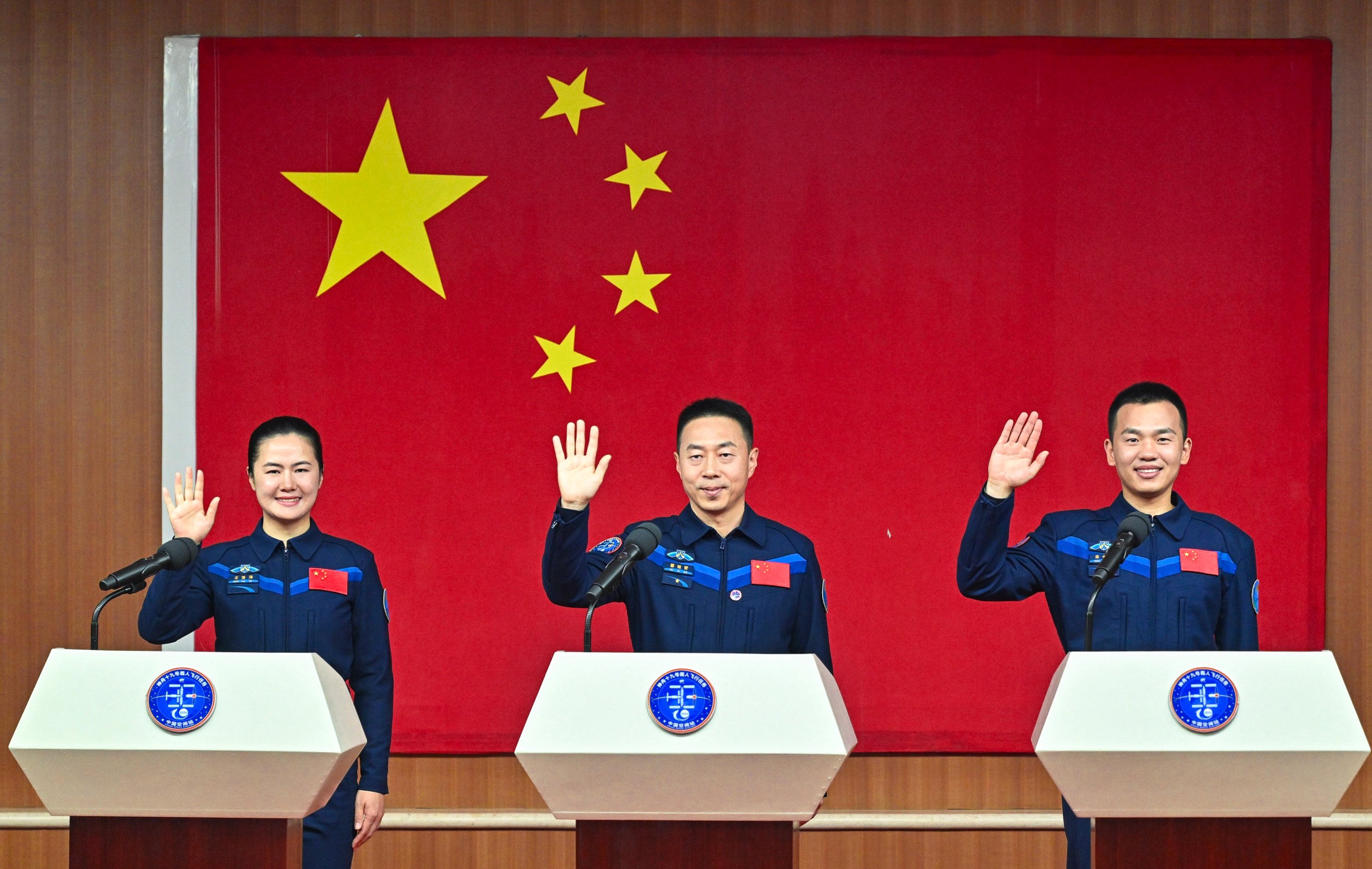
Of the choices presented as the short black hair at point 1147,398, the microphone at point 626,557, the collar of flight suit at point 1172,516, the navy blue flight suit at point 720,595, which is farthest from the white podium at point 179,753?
the short black hair at point 1147,398

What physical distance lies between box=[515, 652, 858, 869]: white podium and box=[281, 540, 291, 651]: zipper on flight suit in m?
0.98

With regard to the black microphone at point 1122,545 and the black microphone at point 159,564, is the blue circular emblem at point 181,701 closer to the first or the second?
the black microphone at point 159,564

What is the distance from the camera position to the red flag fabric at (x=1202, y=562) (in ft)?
7.48

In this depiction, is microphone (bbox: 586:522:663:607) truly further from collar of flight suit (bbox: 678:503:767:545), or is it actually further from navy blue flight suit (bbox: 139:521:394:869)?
navy blue flight suit (bbox: 139:521:394:869)

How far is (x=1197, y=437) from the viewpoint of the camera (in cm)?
320

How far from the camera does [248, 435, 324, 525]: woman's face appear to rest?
2424 mm

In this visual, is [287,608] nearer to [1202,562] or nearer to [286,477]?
[286,477]

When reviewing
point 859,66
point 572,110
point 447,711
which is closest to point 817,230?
point 859,66

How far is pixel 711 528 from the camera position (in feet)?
7.75

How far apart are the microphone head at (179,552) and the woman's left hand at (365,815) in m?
0.67

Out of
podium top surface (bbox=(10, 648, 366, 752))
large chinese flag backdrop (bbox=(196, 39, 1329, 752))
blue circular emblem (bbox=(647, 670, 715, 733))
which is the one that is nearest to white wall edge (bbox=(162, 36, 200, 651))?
large chinese flag backdrop (bbox=(196, 39, 1329, 752))

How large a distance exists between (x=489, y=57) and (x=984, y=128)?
1.38 metres

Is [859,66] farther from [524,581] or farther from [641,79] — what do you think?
[524,581]

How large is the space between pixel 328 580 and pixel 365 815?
0.48 meters
